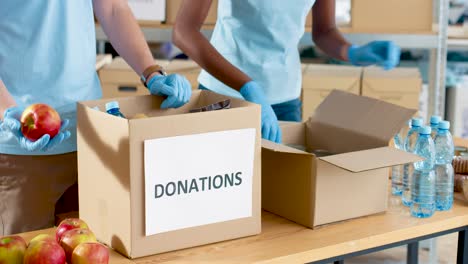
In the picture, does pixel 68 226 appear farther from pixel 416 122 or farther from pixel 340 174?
pixel 416 122

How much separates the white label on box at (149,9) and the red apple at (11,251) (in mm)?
2405

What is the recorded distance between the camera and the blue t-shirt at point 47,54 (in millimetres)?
1740

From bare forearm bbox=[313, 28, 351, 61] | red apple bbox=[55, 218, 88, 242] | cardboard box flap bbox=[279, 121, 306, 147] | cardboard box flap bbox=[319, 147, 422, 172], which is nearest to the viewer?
red apple bbox=[55, 218, 88, 242]

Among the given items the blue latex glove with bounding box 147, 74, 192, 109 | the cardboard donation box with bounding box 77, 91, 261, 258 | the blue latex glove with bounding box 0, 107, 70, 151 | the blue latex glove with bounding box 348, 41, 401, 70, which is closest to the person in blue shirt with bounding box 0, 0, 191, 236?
the blue latex glove with bounding box 147, 74, 192, 109

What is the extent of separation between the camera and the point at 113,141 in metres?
1.47

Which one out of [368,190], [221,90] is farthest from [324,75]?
[368,190]

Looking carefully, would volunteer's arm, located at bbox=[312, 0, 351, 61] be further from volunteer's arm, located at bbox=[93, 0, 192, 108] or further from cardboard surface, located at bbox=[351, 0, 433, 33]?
cardboard surface, located at bbox=[351, 0, 433, 33]

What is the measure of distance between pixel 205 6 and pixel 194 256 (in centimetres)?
92

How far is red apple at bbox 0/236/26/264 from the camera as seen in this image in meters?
1.33

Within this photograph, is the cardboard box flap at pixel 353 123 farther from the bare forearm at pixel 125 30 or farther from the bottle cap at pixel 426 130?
the bare forearm at pixel 125 30

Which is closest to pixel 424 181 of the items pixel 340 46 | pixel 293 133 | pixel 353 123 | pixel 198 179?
pixel 353 123

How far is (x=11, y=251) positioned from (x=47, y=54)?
57cm

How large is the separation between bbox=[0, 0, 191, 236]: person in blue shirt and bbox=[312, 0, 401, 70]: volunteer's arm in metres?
0.72

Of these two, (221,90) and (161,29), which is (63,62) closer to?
(221,90)
